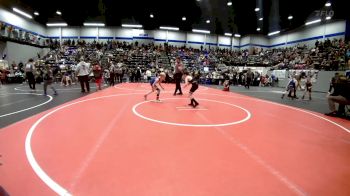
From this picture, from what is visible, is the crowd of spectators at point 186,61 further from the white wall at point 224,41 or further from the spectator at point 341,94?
the spectator at point 341,94

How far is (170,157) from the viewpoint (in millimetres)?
3549

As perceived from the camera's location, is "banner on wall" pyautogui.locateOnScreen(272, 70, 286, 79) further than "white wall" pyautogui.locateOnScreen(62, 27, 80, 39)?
No

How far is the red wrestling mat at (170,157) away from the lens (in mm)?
2699

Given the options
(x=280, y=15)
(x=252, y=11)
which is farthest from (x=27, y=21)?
(x=280, y=15)

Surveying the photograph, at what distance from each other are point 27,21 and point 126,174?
115ft

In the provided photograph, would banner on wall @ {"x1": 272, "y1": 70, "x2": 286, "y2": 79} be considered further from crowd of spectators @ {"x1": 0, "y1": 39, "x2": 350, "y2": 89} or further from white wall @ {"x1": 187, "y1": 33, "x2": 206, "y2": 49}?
white wall @ {"x1": 187, "y1": 33, "x2": 206, "y2": 49}

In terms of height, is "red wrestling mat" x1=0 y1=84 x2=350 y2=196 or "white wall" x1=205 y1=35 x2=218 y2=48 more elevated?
"white wall" x1=205 y1=35 x2=218 y2=48

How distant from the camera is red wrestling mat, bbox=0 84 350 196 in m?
2.70

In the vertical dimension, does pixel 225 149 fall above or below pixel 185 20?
below

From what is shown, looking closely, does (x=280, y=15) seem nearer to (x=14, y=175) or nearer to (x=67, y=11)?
(x=67, y=11)

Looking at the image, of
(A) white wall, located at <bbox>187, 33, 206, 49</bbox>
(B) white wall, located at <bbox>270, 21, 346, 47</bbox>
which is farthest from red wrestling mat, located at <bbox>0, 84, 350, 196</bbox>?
(A) white wall, located at <bbox>187, 33, 206, 49</bbox>

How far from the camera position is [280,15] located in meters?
26.1

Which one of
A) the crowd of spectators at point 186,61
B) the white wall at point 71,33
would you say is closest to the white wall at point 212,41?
the crowd of spectators at point 186,61

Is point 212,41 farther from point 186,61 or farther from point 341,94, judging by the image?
point 341,94
